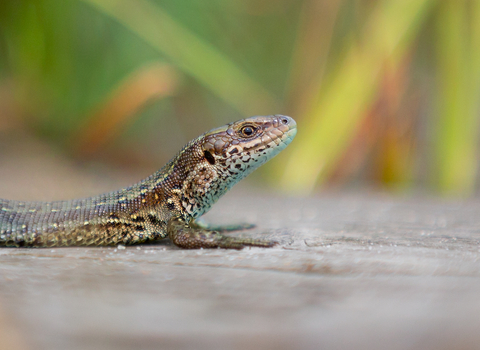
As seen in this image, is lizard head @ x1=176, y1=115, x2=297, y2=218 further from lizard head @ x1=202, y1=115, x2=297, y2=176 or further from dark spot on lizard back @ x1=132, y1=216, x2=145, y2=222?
dark spot on lizard back @ x1=132, y1=216, x2=145, y2=222

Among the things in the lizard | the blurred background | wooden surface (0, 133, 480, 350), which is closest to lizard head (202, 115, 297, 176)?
the lizard

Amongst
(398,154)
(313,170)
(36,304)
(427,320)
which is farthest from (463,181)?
(36,304)

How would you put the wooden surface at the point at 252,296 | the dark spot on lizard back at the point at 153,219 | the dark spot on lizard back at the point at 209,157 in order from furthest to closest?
the dark spot on lizard back at the point at 209,157
the dark spot on lizard back at the point at 153,219
the wooden surface at the point at 252,296

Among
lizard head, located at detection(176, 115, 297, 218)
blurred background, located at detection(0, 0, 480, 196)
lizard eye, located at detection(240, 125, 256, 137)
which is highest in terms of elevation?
blurred background, located at detection(0, 0, 480, 196)

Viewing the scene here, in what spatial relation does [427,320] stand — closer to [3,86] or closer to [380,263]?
[380,263]

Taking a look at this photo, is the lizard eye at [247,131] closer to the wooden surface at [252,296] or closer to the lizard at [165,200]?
the lizard at [165,200]

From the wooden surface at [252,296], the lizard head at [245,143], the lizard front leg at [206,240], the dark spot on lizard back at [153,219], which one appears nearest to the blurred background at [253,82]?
the lizard head at [245,143]
